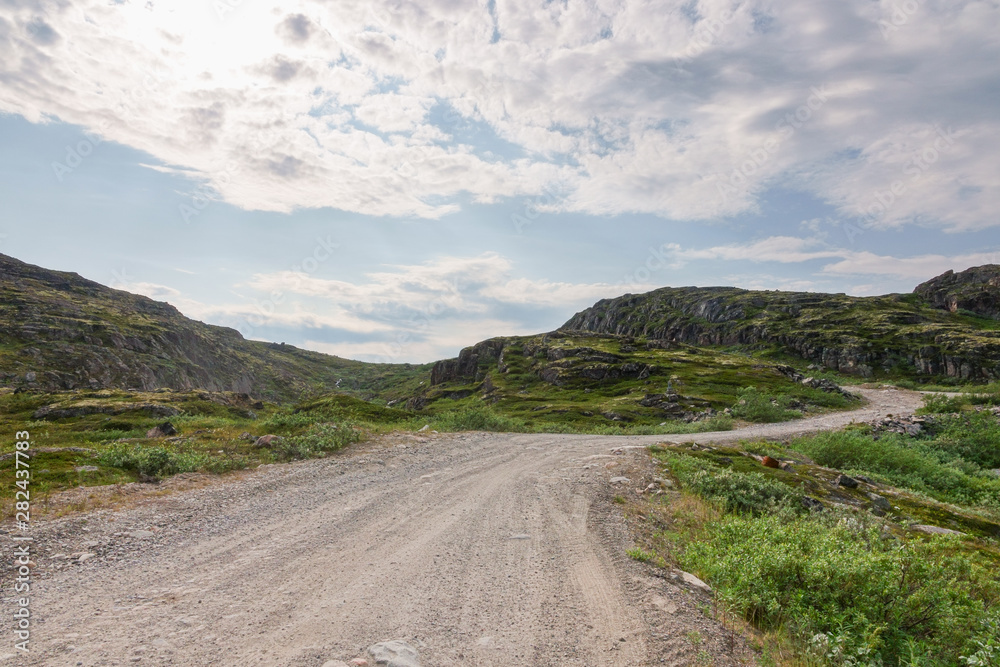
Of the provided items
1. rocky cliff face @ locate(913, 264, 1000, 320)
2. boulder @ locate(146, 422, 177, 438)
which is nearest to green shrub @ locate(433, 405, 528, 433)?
boulder @ locate(146, 422, 177, 438)

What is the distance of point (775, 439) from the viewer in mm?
39625

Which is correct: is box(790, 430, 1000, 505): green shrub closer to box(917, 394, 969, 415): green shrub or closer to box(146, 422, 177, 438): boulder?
box(917, 394, 969, 415): green shrub

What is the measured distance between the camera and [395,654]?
6.11m

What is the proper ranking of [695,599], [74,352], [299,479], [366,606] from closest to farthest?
[366,606] < [695,599] < [299,479] < [74,352]

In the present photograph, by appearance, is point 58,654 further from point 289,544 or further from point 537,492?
point 537,492

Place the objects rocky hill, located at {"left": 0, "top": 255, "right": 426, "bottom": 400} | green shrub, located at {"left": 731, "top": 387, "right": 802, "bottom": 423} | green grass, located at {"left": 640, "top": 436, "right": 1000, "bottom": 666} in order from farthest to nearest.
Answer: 1. rocky hill, located at {"left": 0, "top": 255, "right": 426, "bottom": 400}
2. green shrub, located at {"left": 731, "top": 387, "right": 802, "bottom": 423}
3. green grass, located at {"left": 640, "top": 436, "right": 1000, "bottom": 666}

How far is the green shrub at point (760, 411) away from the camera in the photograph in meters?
55.3

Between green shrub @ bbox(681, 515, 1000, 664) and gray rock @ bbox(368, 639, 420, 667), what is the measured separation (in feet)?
17.0

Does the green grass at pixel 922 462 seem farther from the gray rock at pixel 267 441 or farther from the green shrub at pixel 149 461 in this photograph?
the green shrub at pixel 149 461

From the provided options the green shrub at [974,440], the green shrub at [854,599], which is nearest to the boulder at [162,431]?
the green shrub at [854,599]

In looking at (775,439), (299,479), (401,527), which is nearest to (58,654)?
(401,527)

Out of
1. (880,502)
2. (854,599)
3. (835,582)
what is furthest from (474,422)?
(854,599)

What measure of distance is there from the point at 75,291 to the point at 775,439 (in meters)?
246

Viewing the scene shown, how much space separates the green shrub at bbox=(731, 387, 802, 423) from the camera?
55.3 metres
